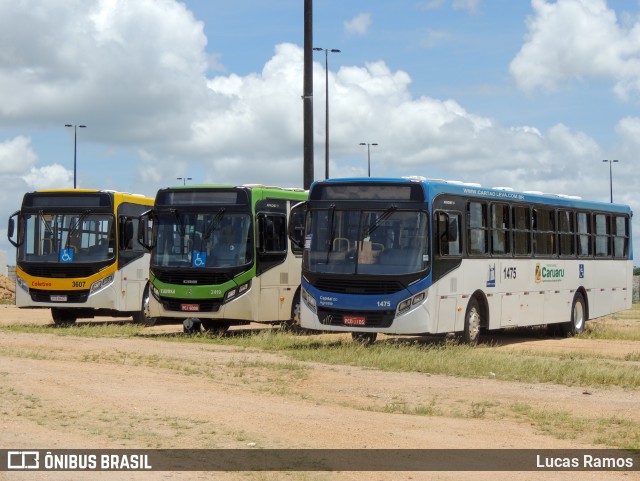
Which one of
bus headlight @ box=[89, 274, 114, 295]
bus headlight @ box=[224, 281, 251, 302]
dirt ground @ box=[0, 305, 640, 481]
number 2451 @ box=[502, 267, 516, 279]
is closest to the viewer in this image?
dirt ground @ box=[0, 305, 640, 481]

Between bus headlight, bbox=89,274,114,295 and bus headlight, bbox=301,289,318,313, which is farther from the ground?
bus headlight, bbox=89,274,114,295

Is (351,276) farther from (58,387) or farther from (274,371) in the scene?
(58,387)

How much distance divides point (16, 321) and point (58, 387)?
61.3 ft

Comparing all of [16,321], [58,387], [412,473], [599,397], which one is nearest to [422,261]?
[599,397]

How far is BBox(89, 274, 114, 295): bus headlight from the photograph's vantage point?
29531 millimetres

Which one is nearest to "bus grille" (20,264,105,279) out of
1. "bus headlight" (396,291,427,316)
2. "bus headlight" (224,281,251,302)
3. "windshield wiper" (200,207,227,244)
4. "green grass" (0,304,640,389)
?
"green grass" (0,304,640,389)

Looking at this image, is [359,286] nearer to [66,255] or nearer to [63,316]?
[66,255]

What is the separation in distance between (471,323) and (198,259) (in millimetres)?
5635

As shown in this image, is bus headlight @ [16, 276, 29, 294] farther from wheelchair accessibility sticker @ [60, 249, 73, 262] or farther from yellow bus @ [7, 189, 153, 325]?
wheelchair accessibility sticker @ [60, 249, 73, 262]

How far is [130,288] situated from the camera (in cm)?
3025

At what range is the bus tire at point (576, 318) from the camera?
29547mm

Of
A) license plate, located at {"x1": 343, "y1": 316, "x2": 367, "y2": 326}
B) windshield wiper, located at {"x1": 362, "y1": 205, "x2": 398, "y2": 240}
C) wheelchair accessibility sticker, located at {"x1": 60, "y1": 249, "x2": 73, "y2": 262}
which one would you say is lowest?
license plate, located at {"x1": 343, "y1": 316, "x2": 367, "y2": 326}

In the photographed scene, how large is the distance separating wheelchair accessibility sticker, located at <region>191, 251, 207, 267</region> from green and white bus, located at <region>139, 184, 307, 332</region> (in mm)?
20

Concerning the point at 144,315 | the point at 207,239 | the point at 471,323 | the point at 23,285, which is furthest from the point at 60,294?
the point at 471,323
